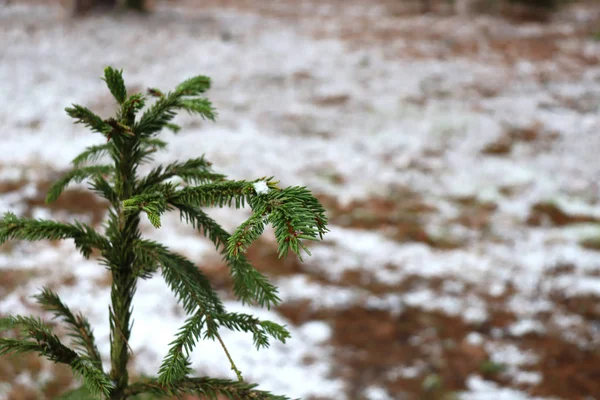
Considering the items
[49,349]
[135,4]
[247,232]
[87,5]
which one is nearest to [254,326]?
[247,232]

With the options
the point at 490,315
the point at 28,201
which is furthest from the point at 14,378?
the point at 490,315

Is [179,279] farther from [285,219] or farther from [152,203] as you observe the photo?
[285,219]

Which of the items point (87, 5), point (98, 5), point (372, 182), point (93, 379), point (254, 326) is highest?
point (98, 5)

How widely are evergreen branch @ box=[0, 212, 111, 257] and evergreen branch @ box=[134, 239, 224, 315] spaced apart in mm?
131

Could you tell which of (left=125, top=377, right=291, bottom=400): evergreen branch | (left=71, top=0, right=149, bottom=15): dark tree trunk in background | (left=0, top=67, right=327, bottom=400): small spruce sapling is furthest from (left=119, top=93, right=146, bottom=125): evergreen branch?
(left=71, top=0, right=149, bottom=15): dark tree trunk in background

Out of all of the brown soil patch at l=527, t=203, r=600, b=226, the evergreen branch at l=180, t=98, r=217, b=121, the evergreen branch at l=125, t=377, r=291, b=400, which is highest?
the brown soil patch at l=527, t=203, r=600, b=226

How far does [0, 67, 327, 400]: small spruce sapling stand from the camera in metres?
0.98

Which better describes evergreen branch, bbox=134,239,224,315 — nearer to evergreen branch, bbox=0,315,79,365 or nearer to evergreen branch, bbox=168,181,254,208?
evergreen branch, bbox=168,181,254,208

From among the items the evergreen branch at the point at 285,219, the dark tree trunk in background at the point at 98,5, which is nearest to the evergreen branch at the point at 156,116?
the evergreen branch at the point at 285,219

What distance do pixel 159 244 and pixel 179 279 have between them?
13 centimetres

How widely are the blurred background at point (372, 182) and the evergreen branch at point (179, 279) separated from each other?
1929mm

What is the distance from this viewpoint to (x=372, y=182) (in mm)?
6008

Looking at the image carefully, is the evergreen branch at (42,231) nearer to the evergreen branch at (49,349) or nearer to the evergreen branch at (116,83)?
the evergreen branch at (49,349)

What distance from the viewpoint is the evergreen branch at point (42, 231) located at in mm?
1142
